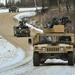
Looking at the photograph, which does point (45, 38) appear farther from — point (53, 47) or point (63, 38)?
point (53, 47)

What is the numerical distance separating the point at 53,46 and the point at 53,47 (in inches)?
3.1

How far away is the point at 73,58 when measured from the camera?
21328 millimetres

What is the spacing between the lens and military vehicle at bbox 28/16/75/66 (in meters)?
21.0

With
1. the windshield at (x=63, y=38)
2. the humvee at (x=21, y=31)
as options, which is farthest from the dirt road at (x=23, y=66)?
the windshield at (x=63, y=38)

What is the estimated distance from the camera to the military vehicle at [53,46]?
21000 millimetres

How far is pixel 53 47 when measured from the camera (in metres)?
21.0

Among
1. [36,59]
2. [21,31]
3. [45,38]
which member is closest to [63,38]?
[45,38]

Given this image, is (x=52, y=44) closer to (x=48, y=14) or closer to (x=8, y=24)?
(x=8, y=24)

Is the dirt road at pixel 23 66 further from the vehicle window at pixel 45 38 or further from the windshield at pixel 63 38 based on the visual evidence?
the windshield at pixel 63 38

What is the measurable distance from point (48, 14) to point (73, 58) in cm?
5766

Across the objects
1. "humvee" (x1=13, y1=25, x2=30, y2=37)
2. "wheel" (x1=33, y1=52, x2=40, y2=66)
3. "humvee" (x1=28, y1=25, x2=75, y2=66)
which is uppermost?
"humvee" (x1=28, y1=25, x2=75, y2=66)

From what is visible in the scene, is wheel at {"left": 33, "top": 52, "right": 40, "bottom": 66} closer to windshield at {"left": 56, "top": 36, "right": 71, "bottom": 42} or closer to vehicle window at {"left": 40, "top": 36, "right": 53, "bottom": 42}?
vehicle window at {"left": 40, "top": 36, "right": 53, "bottom": 42}

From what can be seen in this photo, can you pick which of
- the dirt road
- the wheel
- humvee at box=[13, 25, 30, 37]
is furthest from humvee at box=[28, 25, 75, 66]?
humvee at box=[13, 25, 30, 37]

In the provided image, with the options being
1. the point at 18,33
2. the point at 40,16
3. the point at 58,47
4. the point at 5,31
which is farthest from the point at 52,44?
the point at 40,16
